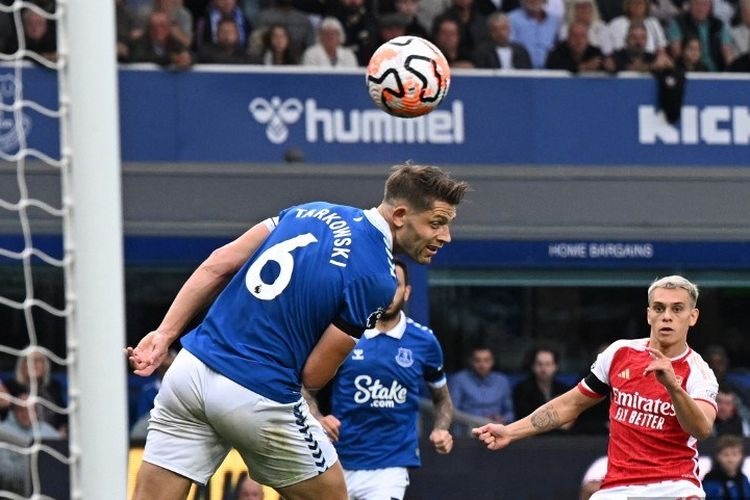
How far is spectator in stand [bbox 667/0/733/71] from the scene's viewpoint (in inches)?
619

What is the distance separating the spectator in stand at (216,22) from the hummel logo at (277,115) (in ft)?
2.10

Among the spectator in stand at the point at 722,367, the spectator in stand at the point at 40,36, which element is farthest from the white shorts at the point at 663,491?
the spectator in stand at the point at 40,36

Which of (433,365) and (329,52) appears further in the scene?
(329,52)

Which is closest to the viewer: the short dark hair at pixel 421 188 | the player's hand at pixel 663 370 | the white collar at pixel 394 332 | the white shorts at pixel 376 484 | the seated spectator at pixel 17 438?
the short dark hair at pixel 421 188

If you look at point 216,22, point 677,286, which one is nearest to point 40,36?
point 216,22

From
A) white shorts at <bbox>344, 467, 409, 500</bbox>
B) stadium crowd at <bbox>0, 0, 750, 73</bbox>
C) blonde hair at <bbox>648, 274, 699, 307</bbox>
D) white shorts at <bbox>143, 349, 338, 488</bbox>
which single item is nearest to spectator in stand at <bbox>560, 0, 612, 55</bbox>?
stadium crowd at <bbox>0, 0, 750, 73</bbox>

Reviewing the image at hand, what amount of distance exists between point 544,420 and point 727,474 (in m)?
4.12

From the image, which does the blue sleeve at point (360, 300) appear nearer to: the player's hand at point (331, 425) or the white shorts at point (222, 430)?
the white shorts at point (222, 430)

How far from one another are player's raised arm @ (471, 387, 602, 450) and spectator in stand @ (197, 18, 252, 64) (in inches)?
298

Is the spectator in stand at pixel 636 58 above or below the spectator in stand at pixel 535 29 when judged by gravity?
below

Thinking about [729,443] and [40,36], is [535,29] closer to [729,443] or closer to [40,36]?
[40,36]

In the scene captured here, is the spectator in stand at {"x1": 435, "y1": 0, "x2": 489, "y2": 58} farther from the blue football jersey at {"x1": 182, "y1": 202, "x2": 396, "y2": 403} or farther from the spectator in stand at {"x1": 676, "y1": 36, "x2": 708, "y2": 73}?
the blue football jersey at {"x1": 182, "y1": 202, "x2": 396, "y2": 403}

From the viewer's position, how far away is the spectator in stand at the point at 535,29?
15320 mm

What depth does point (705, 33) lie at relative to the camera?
15.8 meters
